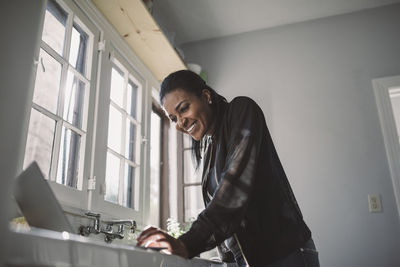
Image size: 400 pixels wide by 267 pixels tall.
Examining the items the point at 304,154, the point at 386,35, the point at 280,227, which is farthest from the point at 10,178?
the point at 386,35

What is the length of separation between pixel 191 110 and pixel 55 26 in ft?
3.18

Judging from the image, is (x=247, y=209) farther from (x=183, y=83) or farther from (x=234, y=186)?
(x=183, y=83)

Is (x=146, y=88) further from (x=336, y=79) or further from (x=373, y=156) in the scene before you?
(x=373, y=156)

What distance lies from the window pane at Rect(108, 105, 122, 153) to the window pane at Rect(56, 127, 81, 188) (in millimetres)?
345

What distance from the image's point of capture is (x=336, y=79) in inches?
108

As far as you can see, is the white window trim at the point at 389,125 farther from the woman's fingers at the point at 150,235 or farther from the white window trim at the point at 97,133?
the woman's fingers at the point at 150,235

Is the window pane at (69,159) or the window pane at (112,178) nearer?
the window pane at (69,159)

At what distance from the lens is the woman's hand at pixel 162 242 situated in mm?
657

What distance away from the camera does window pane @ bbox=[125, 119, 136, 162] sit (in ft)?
7.29

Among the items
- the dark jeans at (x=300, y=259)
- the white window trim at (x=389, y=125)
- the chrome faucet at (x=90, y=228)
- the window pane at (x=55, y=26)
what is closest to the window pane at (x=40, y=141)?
the chrome faucet at (x=90, y=228)

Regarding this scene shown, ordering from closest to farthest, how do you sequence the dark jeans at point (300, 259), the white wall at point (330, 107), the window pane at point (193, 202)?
1. the dark jeans at point (300, 259)
2. the white wall at point (330, 107)
3. the window pane at point (193, 202)

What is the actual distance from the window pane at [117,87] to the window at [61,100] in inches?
12.4

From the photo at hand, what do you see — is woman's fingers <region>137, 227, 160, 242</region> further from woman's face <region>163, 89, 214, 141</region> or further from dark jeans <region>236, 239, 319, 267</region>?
woman's face <region>163, 89, 214, 141</region>

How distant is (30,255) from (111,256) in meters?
0.16
